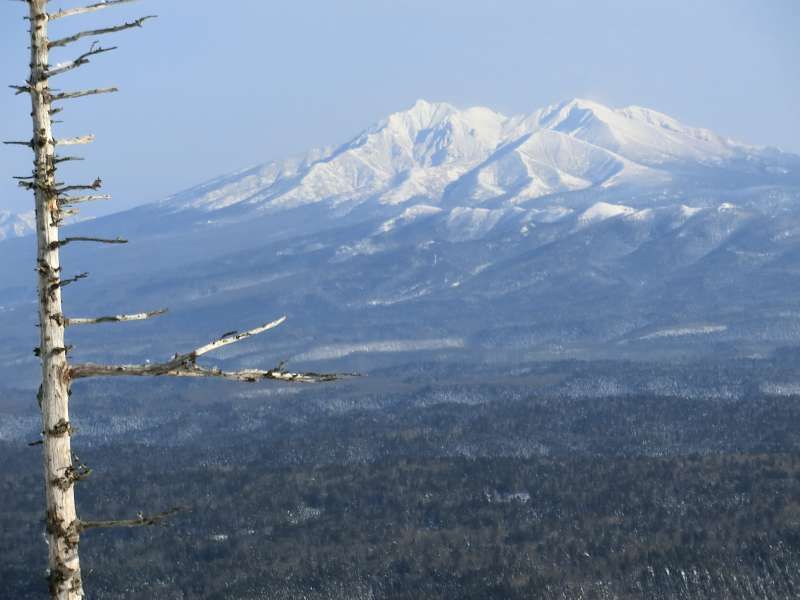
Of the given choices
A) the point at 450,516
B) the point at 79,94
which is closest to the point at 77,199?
the point at 79,94

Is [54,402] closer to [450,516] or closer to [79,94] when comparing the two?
[79,94]

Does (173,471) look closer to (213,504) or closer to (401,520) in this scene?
(213,504)

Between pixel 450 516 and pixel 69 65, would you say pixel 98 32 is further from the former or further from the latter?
pixel 450 516

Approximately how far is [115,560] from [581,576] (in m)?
41.2

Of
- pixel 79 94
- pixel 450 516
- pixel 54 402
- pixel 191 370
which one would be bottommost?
pixel 450 516

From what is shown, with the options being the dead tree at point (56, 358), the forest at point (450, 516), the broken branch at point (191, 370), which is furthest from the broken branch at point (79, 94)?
the forest at point (450, 516)

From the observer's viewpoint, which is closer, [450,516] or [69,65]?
[69,65]

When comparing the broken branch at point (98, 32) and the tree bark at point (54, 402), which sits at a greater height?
the broken branch at point (98, 32)

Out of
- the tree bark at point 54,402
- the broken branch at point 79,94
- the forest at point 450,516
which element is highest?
the broken branch at point 79,94

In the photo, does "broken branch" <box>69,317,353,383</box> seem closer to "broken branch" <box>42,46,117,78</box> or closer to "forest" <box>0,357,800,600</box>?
"broken branch" <box>42,46,117,78</box>

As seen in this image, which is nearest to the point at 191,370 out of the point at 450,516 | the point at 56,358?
the point at 56,358

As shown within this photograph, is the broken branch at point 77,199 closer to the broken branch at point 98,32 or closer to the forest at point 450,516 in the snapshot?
the broken branch at point 98,32

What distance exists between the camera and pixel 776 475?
139 m

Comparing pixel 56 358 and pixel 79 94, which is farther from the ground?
pixel 79 94
